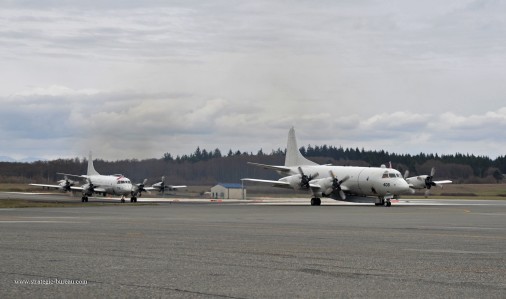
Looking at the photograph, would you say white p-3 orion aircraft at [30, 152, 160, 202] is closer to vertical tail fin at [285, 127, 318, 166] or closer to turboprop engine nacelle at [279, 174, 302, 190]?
vertical tail fin at [285, 127, 318, 166]

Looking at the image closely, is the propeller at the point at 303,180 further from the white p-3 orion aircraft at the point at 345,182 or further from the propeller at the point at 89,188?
the propeller at the point at 89,188

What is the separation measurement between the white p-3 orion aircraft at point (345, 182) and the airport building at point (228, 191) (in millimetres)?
Result: 26096

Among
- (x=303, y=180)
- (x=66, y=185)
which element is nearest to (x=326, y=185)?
(x=303, y=180)

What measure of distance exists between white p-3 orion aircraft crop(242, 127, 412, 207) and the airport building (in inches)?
1027

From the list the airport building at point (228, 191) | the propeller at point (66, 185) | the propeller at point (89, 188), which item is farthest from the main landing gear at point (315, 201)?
the propeller at point (66, 185)

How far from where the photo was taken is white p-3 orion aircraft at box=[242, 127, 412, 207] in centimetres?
7331

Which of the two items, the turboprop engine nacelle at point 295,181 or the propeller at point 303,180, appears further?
the turboprop engine nacelle at point 295,181

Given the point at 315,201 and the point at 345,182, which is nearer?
the point at 315,201

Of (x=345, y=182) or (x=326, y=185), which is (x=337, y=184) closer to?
(x=345, y=182)

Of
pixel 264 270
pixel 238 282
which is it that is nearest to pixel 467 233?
pixel 264 270

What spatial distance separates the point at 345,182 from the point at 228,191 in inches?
1567

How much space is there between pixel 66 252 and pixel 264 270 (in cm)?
598

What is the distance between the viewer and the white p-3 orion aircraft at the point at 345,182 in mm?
73312

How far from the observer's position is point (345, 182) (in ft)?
257
